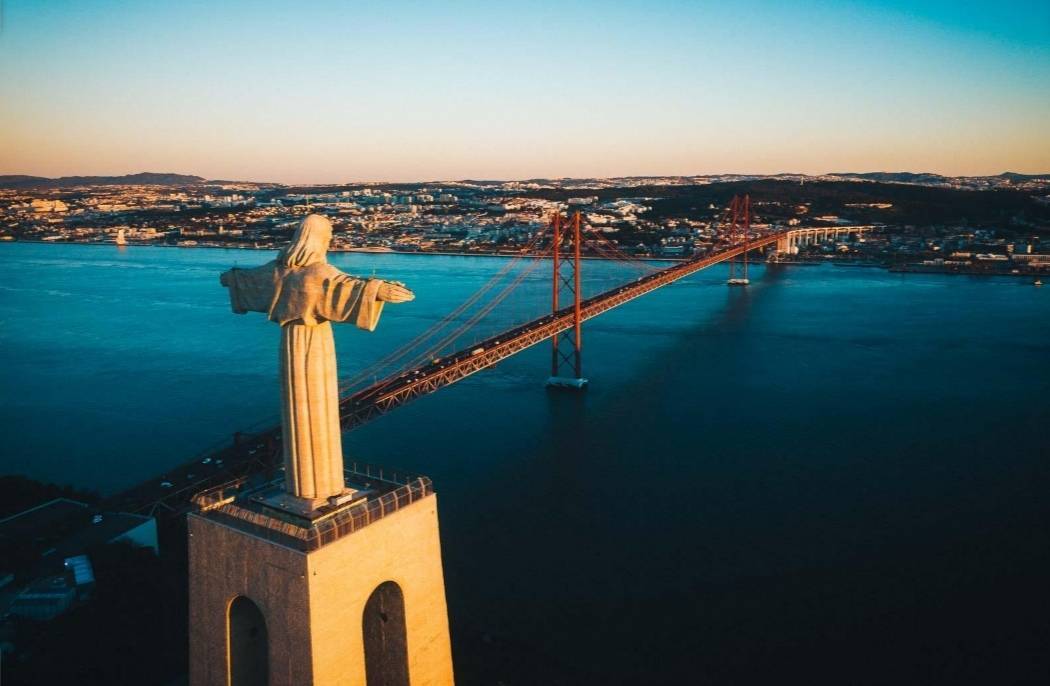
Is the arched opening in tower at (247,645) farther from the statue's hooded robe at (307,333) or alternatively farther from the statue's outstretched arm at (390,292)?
the statue's outstretched arm at (390,292)

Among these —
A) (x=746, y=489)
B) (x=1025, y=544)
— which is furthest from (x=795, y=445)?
(x=1025, y=544)

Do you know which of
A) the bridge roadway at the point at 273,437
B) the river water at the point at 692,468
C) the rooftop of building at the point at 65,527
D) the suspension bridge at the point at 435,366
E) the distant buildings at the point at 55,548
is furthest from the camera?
the suspension bridge at the point at 435,366

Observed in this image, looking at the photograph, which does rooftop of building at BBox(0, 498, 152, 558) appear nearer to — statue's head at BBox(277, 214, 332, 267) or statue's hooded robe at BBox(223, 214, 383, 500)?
statue's hooded robe at BBox(223, 214, 383, 500)

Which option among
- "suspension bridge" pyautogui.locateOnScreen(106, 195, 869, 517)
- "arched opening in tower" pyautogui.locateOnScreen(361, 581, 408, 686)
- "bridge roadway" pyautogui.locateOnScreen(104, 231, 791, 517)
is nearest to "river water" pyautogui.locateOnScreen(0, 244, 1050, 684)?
"suspension bridge" pyautogui.locateOnScreen(106, 195, 869, 517)

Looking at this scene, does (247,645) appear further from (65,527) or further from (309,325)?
(65,527)

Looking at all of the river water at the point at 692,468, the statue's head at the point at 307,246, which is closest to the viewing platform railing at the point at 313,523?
the statue's head at the point at 307,246

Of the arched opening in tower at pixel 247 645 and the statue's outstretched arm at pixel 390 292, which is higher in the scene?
the statue's outstretched arm at pixel 390 292

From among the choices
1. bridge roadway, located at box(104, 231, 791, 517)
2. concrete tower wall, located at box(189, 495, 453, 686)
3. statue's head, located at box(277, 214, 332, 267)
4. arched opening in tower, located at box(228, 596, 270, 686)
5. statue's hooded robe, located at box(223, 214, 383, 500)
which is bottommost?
bridge roadway, located at box(104, 231, 791, 517)

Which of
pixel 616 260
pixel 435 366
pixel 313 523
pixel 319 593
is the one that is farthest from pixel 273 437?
pixel 616 260
